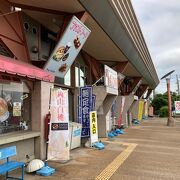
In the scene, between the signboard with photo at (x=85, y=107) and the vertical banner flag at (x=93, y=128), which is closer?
the vertical banner flag at (x=93, y=128)

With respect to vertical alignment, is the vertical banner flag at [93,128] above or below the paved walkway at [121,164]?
above

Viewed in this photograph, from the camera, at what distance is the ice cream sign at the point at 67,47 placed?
8945 mm

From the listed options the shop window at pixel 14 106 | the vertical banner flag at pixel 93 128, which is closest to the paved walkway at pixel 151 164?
the vertical banner flag at pixel 93 128

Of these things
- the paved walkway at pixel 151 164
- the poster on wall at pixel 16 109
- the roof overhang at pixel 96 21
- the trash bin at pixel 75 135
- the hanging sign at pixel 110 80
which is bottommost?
the paved walkway at pixel 151 164

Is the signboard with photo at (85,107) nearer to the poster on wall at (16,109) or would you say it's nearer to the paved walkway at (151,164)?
the paved walkway at (151,164)

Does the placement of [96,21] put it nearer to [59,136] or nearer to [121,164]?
[59,136]

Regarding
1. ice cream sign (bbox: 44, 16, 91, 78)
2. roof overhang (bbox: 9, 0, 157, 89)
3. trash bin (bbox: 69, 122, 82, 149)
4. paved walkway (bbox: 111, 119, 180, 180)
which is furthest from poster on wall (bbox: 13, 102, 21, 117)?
paved walkway (bbox: 111, 119, 180, 180)

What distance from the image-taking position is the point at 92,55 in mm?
15789

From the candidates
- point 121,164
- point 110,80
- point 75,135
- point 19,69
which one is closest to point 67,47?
point 19,69

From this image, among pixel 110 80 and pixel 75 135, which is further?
pixel 110 80

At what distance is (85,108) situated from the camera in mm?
11555

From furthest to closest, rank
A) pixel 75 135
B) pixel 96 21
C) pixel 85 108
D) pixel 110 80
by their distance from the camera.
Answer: pixel 110 80 < pixel 85 108 < pixel 75 135 < pixel 96 21

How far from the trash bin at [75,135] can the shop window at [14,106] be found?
225 cm

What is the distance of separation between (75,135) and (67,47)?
3.37 m
